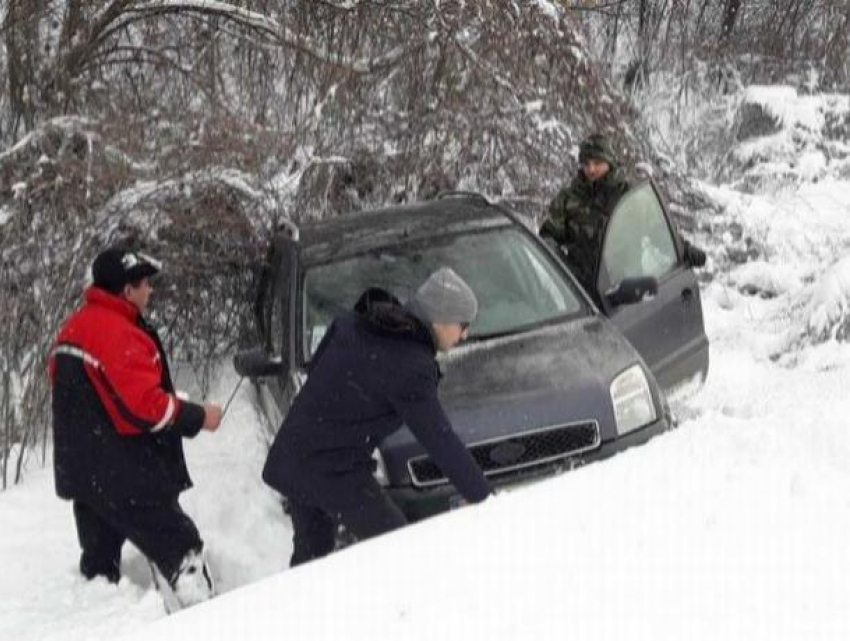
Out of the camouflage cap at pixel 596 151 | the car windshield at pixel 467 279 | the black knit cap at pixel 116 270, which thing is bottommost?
the car windshield at pixel 467 279

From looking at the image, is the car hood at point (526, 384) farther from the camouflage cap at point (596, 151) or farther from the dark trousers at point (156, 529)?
the camouflage cap at point (596, 151)

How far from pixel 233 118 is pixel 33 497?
3123mm

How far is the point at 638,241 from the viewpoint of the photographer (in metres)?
6.70

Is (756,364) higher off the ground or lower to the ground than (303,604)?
lower

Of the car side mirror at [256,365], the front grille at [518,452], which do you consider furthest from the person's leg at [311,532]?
the car side mirror at [256,365]

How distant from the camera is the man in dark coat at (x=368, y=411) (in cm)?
405

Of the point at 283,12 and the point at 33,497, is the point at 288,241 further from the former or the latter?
the point at 283,12

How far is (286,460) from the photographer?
4383 mm

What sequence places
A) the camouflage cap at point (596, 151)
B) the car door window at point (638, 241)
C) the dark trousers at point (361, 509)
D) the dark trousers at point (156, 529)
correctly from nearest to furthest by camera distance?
the dark trousers at point (361, 509) → the dark trousers at point (156, 529) → the car door window at point (638, 241) → the camouflage cap at point (596, 151)

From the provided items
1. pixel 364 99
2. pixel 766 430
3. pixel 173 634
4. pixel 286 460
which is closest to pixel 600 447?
pixel 766 430

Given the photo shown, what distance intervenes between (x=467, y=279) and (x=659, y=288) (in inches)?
44.5

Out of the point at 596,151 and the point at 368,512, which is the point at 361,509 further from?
the point at 596,151

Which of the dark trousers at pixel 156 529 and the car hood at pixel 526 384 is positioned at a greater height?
the car hood at pixel 526 384

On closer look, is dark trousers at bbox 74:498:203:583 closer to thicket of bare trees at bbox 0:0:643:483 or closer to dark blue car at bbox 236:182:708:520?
dark blue car at bbox 236:182:708:520
